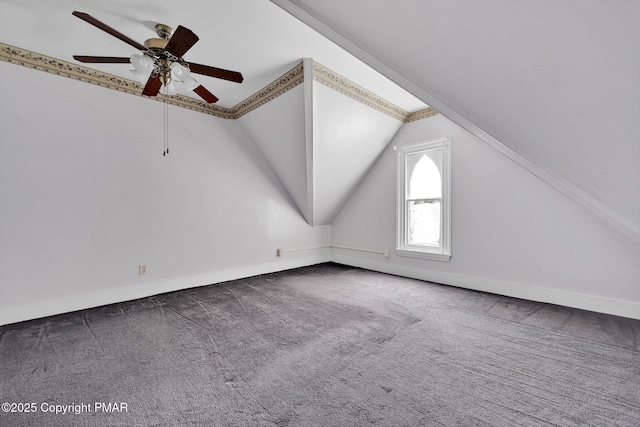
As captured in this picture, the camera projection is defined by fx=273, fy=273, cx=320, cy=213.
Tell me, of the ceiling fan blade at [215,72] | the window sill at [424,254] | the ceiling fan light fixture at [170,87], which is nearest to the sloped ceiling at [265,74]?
the ceiling fan light fixture at [170,87]

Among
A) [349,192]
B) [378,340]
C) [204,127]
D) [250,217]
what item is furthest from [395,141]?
[378,340]

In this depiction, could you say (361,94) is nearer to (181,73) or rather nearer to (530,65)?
(181,73)

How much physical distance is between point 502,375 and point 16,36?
4.80 meters

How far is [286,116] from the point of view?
141 inches

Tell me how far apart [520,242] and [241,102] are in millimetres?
4081

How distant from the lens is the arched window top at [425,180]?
4.10 meters

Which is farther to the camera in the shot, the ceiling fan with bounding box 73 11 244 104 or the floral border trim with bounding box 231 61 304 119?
the floral border trim with bounding box 231 61 304 119

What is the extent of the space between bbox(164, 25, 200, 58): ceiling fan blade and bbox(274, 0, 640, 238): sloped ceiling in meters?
0.83

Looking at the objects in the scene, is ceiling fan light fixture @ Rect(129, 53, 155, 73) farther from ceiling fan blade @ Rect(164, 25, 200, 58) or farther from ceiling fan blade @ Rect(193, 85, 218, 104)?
ceiling fan blade @ Rect(193, 85, 218, 104)

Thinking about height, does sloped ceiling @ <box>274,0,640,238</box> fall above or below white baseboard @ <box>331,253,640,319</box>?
above

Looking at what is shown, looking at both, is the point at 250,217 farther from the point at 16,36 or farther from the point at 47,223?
the point at 16,36

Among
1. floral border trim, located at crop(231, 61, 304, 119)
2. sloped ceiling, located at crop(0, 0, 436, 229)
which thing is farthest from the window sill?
floral border trim, located at crop(231, 61, 304, 119)

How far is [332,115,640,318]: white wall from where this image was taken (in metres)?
2.74

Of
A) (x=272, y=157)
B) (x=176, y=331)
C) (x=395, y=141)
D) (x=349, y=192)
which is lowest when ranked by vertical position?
(x=176, y=331)
